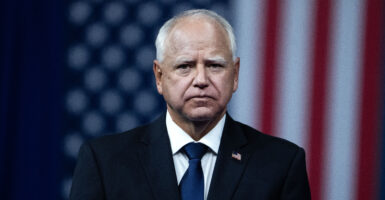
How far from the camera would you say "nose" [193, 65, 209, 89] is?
1.39m

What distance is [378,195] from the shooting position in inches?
88.4

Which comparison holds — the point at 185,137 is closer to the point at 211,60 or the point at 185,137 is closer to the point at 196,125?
the point at 196,125

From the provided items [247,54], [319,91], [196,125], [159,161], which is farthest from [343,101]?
[159,161]

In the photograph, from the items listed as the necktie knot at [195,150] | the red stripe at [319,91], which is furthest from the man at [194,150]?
the red stripe at [319,91]

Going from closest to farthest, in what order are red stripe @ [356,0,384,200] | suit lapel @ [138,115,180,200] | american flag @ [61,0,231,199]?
suit lapel @ [138,115,180,200]
red stripe @ [356,0,384,200]
american flag @ [61,0,231,199]

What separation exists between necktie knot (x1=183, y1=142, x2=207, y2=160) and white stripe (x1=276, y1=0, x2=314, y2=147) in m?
0.93

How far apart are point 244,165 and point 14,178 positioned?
4.65 ft

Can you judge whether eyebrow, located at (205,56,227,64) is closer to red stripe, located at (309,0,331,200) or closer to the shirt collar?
the shirt collar

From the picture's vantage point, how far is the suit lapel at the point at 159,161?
1390 millimetres

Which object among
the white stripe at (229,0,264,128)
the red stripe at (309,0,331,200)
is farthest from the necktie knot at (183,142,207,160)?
the red stripe at (309,0,331,200)

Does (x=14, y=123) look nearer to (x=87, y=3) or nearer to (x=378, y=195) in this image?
(x=87, y=3)

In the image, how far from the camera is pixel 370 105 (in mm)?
2227

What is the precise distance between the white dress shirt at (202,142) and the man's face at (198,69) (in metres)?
0.06

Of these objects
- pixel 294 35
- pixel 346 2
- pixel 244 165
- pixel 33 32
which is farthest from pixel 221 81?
pixel 33 32
